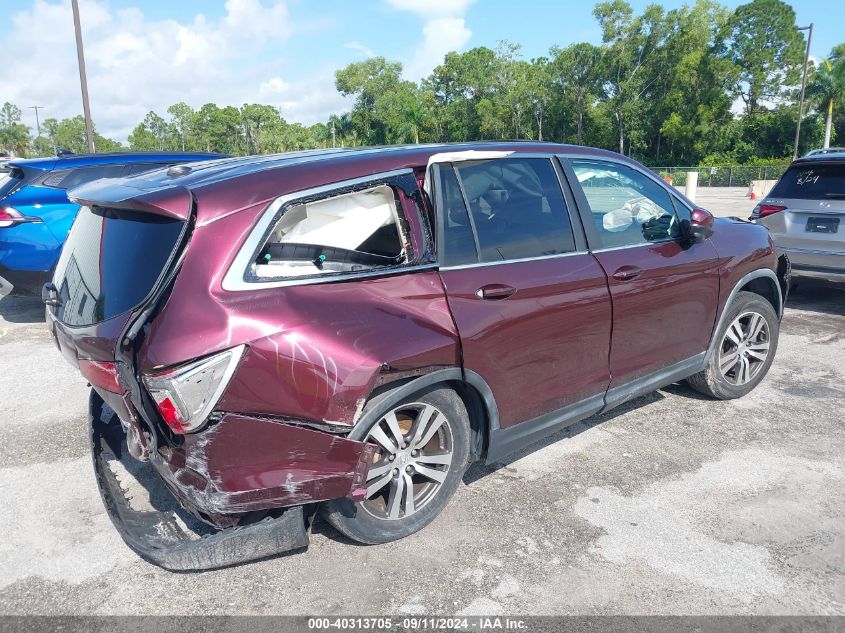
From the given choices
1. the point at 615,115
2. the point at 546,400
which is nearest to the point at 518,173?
the point at 546,400

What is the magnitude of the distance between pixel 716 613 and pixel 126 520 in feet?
8.04

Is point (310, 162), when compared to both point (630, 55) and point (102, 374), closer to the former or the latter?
point (102, 374)

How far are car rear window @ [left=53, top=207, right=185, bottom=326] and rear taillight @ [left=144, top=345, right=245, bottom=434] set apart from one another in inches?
15.3

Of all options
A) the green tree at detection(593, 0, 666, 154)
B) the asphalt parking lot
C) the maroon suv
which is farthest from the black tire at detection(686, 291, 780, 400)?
the green tree at detection(593, 0, 666, 154)

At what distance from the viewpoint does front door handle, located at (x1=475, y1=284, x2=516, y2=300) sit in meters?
3.07

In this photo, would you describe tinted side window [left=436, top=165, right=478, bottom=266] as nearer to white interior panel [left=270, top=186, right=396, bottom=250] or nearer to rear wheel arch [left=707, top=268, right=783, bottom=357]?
white interior panel [left=270, top=186, right=396, bottom=250]

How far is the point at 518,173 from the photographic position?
348 centimetres

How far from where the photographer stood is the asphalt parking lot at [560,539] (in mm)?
2711

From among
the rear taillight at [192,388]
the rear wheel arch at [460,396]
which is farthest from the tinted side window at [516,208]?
the rear taillight at [192,388]

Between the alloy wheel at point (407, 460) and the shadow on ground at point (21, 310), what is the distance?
601 cm

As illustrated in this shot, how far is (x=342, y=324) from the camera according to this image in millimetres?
2594

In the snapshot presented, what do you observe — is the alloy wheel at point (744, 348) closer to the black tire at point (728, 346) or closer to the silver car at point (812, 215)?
the black tire at point (728, 346)

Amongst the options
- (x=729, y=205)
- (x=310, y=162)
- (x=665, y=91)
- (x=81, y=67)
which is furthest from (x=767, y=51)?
(x=310, y=162)

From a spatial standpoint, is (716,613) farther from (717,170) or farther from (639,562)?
(717,170)
